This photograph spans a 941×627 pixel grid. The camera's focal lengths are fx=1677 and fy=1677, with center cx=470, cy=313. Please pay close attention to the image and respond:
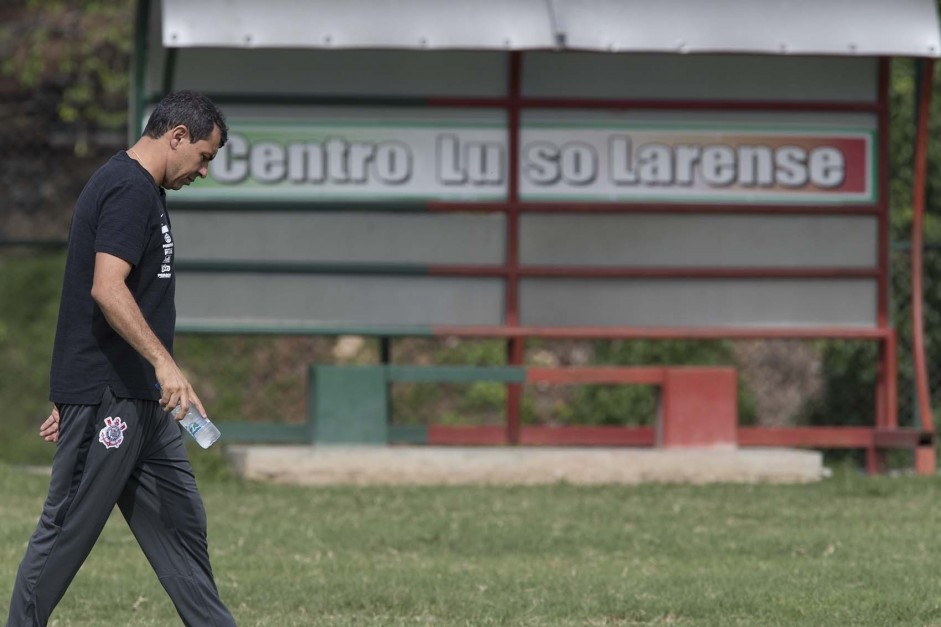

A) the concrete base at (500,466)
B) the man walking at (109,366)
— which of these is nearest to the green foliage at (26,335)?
the concrete base at (500,466)

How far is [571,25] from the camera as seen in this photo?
1048cm

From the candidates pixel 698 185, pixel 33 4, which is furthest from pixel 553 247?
pixel 33 4

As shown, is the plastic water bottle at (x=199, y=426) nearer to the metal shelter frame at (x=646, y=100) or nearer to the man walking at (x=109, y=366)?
the man walking at (x=109, y=366)

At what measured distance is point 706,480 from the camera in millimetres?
10672

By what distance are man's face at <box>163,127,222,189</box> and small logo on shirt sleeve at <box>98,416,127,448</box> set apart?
29.7 inches

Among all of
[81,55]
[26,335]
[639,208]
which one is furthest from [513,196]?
[81,55]

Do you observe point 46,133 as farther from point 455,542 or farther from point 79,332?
point 79,332

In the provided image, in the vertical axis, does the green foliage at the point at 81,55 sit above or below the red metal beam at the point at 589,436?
above

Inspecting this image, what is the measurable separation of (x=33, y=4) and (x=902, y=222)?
9.49 m

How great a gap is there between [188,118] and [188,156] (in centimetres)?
12

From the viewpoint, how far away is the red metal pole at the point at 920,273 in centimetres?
1111

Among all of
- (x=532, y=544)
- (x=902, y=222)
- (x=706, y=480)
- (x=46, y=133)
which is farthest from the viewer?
(x=46, y=133)

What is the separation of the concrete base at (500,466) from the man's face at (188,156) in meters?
5.41

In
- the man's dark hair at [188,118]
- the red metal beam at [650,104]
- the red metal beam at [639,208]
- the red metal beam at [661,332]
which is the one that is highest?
the red metal beam at [650,104]
